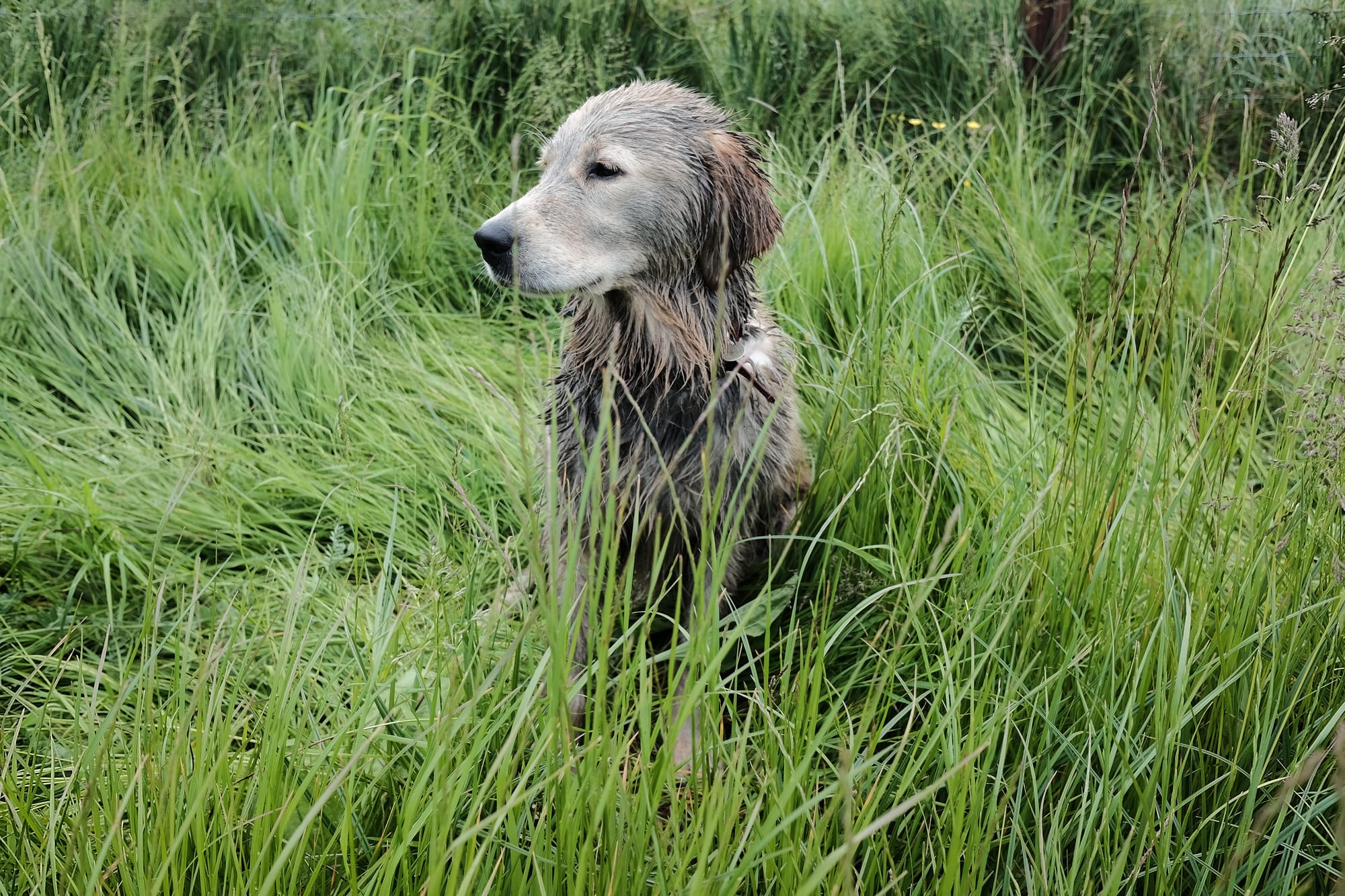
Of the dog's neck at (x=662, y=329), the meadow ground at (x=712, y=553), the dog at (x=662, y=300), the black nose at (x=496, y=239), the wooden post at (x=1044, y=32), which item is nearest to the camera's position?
the meadow ground at (x=712, y=553)

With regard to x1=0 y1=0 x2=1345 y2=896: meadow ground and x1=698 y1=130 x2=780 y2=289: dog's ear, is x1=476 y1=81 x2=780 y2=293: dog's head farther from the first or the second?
x1=0 y1=0 x2=1345 y2=896: meadow ground

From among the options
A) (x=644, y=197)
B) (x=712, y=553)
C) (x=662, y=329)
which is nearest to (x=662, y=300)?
(x=662, y=329)

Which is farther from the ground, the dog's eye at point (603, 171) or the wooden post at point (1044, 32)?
the wooden post at point (1044, 32)

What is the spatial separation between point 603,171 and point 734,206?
12.1 inches

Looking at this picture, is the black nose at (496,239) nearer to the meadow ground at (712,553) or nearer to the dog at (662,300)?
the dog at (662,300)

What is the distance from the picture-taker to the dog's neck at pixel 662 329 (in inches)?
95.4

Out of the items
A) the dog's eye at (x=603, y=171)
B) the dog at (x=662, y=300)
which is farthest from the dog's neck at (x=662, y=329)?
the dog's eye at (x=603, y=171)

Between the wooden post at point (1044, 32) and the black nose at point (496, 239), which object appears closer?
the black nose at point (496, 239)

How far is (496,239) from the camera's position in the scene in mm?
2168

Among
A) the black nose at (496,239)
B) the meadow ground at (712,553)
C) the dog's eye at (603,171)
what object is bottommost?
the meadow ground at (712,553)

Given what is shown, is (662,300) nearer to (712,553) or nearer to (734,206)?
(734,206)

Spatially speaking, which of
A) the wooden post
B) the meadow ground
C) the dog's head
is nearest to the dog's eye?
the dog's head

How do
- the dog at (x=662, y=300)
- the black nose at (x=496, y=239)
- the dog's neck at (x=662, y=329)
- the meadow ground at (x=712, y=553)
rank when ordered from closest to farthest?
1. the meadow ground at (x=712, y=553)
2. the black nose at (x=496, y=239)
3. the dog at (x=662, y=300)
4. the dog's neck at (x=662, y=329)

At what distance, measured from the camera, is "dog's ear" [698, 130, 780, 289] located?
2393 millimetres
